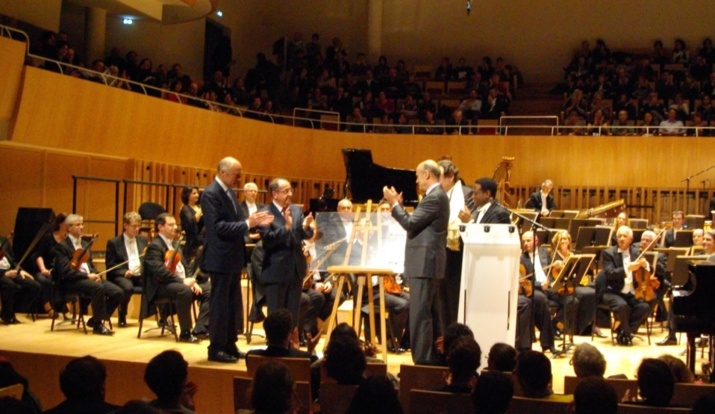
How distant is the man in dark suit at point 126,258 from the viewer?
852 centimetres

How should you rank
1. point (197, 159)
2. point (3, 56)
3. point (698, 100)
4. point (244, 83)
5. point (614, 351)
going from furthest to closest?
point (244, 83)
point (698, 100)
point (197, 159)
point (3, 56)
point (614, 351)

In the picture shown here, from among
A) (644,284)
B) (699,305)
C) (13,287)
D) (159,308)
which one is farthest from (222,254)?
(644,284)

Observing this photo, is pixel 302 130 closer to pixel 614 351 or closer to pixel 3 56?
pixel 3 56

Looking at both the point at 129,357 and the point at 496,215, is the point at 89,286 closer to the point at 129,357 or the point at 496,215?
the point at 129,357

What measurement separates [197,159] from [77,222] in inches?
239

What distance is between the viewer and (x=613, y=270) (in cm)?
860

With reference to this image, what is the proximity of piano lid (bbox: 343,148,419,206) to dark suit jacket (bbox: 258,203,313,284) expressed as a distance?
3779mm

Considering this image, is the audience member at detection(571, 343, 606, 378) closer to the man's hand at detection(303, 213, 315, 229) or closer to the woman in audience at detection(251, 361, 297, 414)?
the woman in audience at detection(251, 361, 297, 414)

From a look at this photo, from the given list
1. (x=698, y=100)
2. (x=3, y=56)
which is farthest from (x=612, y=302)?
(x=698, y=100)

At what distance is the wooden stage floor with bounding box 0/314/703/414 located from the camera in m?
5.41

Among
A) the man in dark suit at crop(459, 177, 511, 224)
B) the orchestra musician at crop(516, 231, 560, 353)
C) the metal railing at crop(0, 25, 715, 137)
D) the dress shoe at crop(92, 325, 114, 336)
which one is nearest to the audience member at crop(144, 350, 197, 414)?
the man in dark suit at crop(459, 177, 511, 224)

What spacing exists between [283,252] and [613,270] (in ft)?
12.5

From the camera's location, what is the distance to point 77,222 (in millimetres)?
8562

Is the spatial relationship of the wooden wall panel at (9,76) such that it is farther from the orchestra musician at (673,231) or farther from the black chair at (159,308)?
the orchestra musician at (673,231)
